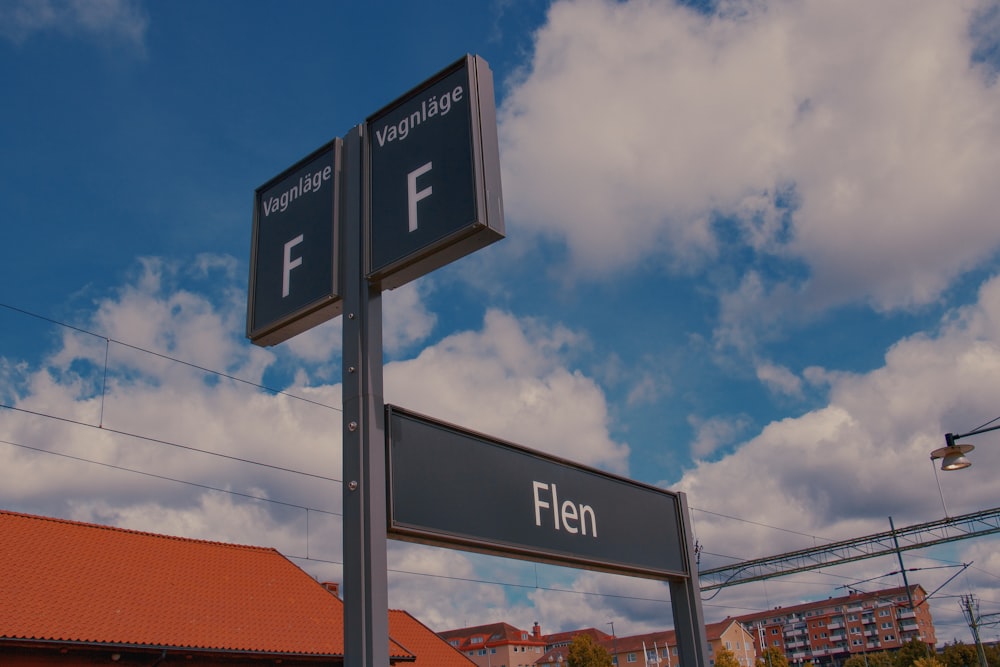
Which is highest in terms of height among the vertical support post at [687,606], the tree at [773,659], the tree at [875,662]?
the tree at [773,659]

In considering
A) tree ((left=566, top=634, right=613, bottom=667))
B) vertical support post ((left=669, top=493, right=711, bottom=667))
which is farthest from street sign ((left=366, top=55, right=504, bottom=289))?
tree ((left=566, top=634, right=613, bottom=667))

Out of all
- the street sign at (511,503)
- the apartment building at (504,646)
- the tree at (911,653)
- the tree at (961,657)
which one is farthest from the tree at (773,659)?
the street sign at (511,503)

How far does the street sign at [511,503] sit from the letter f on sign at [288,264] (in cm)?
115

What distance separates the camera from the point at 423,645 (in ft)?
88.6

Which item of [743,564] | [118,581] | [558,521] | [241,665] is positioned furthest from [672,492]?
[743,564]

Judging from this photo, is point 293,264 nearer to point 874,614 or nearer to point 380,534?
point 380,534

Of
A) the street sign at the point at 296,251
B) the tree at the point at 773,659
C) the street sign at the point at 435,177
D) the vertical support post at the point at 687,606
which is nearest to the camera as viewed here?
the street sign at the point at 435,177

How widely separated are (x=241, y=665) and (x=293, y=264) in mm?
16927

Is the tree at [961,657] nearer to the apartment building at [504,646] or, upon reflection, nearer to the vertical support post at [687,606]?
the apartment building at [504,646]

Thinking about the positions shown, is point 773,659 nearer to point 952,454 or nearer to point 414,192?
point 952,454

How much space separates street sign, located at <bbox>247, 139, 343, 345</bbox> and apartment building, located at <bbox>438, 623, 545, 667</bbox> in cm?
11124

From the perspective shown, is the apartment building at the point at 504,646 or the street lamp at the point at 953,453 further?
the apartment building at the point at 504,646

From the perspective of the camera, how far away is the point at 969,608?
48.9 meters

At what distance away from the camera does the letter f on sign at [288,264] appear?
4.42 m
